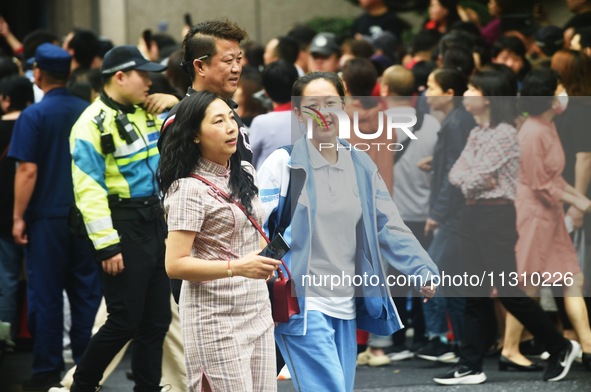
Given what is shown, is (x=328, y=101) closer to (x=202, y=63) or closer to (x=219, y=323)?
(x=202, y=63)

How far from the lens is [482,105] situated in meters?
7.05

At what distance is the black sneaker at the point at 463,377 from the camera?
769 centimetres

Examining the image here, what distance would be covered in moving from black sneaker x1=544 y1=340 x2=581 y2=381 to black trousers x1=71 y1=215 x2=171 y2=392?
2.73m

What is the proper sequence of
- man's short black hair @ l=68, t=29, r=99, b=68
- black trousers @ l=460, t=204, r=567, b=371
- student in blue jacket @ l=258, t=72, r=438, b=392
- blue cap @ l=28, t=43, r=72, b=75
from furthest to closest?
man's short black hair @ l=68, t=29, r=99, b=68
blue cap @ l=28, t=43, r=72, b=75
black trousers @ l=460, t=204, r=567, b=371
student in blue jacket @ l=258, t=72, r=438, b=392

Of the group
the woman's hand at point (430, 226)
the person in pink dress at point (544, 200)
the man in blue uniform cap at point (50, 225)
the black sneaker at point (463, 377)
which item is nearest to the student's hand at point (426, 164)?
the woman's hand at point (430, 226)

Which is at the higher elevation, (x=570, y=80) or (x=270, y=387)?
(x=570, y=80)

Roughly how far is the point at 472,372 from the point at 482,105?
190cm

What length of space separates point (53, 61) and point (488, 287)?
143 inches

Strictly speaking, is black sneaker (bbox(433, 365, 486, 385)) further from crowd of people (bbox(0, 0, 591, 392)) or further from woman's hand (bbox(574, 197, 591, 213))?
woman's hand (bbox(574, 197, 591, 213))

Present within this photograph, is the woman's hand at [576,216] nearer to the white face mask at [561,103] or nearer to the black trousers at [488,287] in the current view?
the black trousers at [488,287]

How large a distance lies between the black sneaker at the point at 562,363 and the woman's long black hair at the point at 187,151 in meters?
3.57

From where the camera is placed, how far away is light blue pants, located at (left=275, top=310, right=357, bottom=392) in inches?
206

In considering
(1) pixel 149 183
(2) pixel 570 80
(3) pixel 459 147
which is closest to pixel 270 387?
(1) pixel 149 183

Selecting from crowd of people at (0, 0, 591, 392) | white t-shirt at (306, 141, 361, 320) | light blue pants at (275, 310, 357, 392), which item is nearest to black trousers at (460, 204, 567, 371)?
crowd of people at (0, 0, 591, 392)
